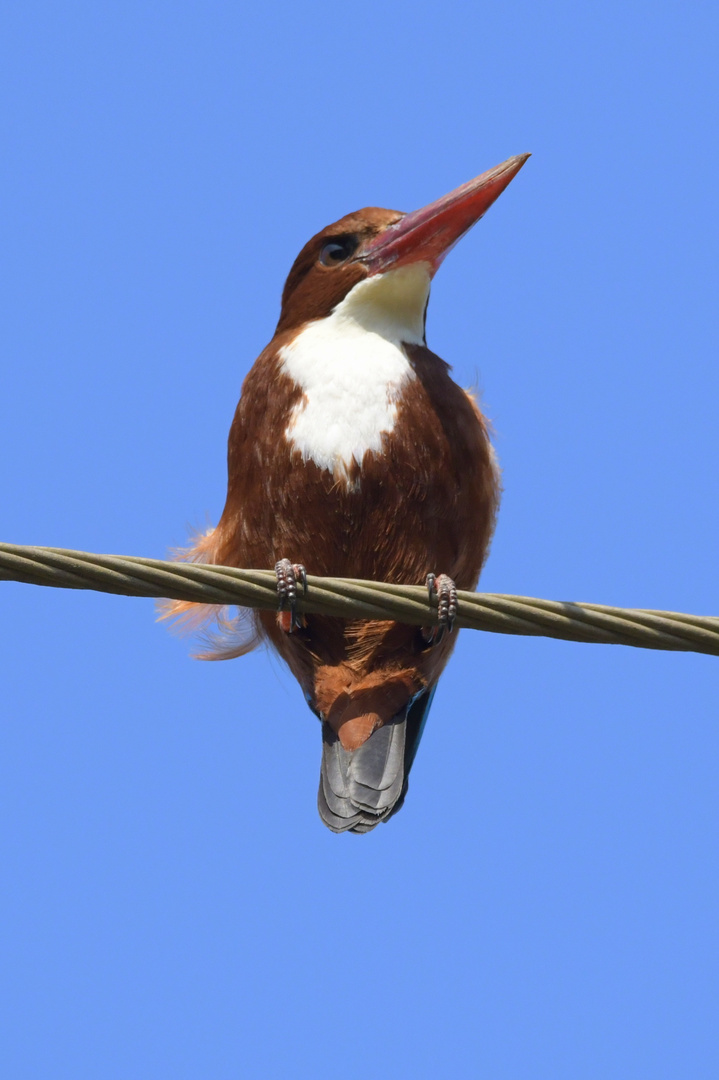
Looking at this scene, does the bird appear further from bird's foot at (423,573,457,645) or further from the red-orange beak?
bird's foot at (423,573,457,645)

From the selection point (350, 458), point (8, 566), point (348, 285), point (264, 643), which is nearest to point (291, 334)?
point (348, 285)

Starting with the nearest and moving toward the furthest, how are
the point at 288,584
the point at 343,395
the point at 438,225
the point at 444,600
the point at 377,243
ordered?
1. the point at 288,584
2. the point at 444,600
3. the point at 343,395
4. the point at 438,225
5. the point at 377,243

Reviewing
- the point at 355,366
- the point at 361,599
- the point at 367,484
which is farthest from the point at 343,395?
the point at 361,599

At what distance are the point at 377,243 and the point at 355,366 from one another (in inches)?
19.9

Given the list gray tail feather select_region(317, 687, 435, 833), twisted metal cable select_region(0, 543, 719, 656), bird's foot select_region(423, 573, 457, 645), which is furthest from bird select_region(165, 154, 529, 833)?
twisted metal cable select_region(0, 543, 719, 656)

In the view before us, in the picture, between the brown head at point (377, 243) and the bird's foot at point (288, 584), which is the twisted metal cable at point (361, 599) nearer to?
the bird's foot at point (288, 584)

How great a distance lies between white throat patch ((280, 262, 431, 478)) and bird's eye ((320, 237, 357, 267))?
15 centimetres

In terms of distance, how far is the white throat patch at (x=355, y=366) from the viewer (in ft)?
15.4

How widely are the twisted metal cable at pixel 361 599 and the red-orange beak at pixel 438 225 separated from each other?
5.44ft

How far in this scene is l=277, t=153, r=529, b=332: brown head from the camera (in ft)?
16.2

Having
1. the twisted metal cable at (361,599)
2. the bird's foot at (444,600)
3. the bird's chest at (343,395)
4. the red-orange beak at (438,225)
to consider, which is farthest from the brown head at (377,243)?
the twisted metal cable at (361,599)

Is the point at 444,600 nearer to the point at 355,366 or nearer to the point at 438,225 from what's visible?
the point at 355,366

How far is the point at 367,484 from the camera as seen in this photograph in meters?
4.66

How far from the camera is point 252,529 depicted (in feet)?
15.9
